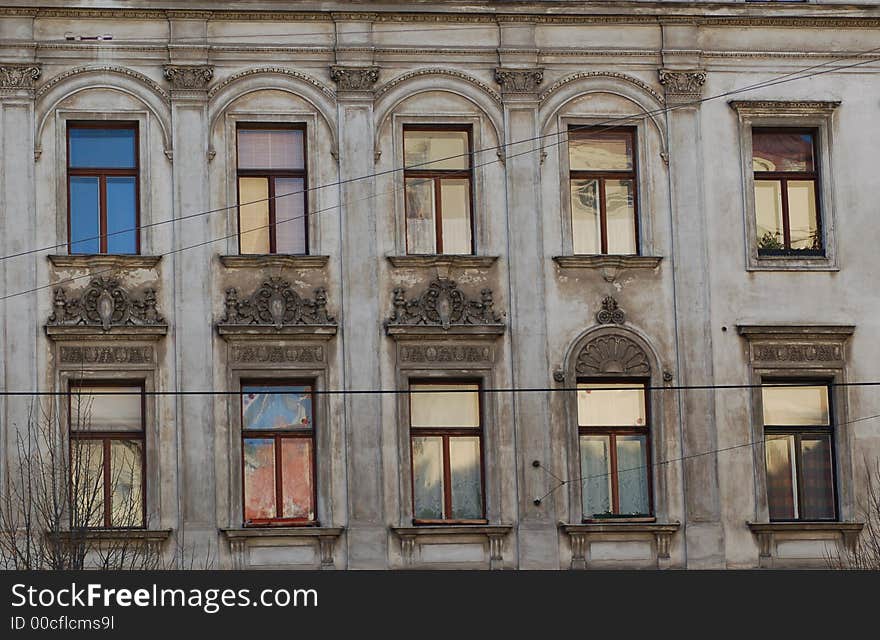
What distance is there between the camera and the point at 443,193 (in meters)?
33.0

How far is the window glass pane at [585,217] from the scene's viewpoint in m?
33.0

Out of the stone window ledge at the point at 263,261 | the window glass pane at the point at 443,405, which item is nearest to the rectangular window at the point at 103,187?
the stone window ledge at the point at 263,261

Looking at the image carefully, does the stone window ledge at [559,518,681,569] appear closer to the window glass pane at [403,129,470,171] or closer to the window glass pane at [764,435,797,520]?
the window glass pane at [764,435,797,520]

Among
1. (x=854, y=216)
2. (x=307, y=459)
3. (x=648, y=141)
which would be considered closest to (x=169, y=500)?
(x=307, y=459)

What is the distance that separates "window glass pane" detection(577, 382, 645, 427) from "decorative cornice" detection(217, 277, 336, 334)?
381cm

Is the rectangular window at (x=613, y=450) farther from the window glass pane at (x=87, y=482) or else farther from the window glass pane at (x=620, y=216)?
the window glass pane at (x=87, y=482)

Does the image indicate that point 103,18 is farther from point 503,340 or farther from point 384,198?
point 503,340

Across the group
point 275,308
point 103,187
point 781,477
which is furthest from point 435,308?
point 781,477

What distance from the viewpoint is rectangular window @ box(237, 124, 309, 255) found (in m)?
32.5

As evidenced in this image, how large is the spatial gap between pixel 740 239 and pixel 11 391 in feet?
35.4

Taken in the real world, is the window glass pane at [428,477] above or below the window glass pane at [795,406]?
below

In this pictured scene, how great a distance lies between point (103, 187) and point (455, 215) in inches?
201

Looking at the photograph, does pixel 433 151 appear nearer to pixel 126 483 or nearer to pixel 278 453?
pixel 278 453

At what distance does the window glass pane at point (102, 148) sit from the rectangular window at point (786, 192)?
923cm
